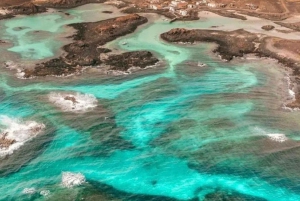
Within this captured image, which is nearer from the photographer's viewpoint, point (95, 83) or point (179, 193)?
point (179, 193)

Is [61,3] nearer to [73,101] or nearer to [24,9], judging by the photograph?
[24,9]

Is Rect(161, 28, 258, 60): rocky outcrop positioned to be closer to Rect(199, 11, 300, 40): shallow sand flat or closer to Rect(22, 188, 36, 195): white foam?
Rect(199, 11, 300, 40): shallow sand flat

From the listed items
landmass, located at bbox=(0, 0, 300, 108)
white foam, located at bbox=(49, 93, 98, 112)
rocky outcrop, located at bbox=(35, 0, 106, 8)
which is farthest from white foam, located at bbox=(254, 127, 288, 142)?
rocky outcrop, located at bbox=(35, 0, 106, 8)

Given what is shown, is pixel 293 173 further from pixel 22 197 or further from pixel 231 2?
pixel 231 2

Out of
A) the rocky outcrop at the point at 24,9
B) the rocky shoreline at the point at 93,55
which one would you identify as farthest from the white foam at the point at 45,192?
the rocky outcrop at the point at 24,9

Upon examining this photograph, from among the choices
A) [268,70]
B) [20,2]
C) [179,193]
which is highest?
[20,2]

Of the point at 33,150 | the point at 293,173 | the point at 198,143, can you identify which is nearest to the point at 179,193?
the point at 198,143

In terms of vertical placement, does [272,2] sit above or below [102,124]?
above
